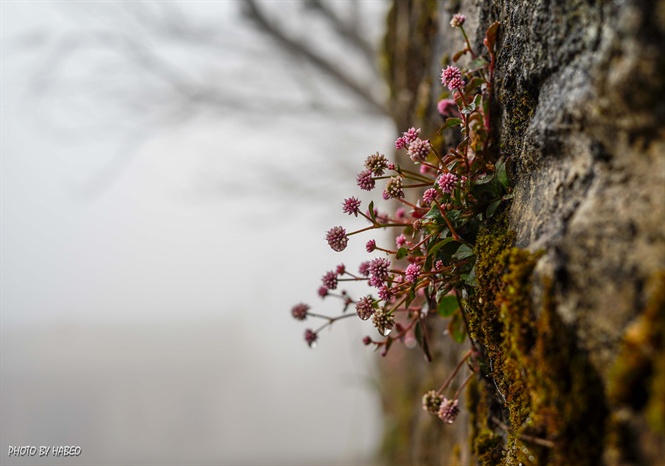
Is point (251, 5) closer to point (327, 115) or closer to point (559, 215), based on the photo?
point (327, 115)

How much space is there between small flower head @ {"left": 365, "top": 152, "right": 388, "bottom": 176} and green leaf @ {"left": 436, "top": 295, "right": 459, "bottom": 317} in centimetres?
32

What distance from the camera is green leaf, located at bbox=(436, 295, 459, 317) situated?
1150 millimetres

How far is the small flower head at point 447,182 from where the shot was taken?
102 cm

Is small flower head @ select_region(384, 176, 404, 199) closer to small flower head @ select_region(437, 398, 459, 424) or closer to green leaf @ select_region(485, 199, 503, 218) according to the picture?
green leaf @ select_region(485, 199, 503, 218)

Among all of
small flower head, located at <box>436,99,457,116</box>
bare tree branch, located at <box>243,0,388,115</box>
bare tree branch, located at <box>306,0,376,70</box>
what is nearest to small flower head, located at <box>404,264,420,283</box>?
small flower head, located at <box>436,99,457,116</box>

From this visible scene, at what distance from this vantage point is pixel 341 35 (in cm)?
567

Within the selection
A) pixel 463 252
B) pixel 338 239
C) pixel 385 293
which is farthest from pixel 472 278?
pixel 338 239

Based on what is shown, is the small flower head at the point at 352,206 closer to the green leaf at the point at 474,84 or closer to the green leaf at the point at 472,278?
the green leaf at the point at 472,278

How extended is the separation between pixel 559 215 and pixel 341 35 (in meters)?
5.27

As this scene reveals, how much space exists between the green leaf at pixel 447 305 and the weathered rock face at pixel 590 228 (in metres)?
0.12

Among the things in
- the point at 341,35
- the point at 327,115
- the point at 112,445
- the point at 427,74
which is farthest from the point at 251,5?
the point at 112,445

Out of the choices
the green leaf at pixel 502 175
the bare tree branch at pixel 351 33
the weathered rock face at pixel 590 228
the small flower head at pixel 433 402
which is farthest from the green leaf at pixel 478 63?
the bare tree branch at pixel 351 33

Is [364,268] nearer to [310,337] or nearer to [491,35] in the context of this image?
[310,337]

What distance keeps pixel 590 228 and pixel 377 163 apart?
0.44m
